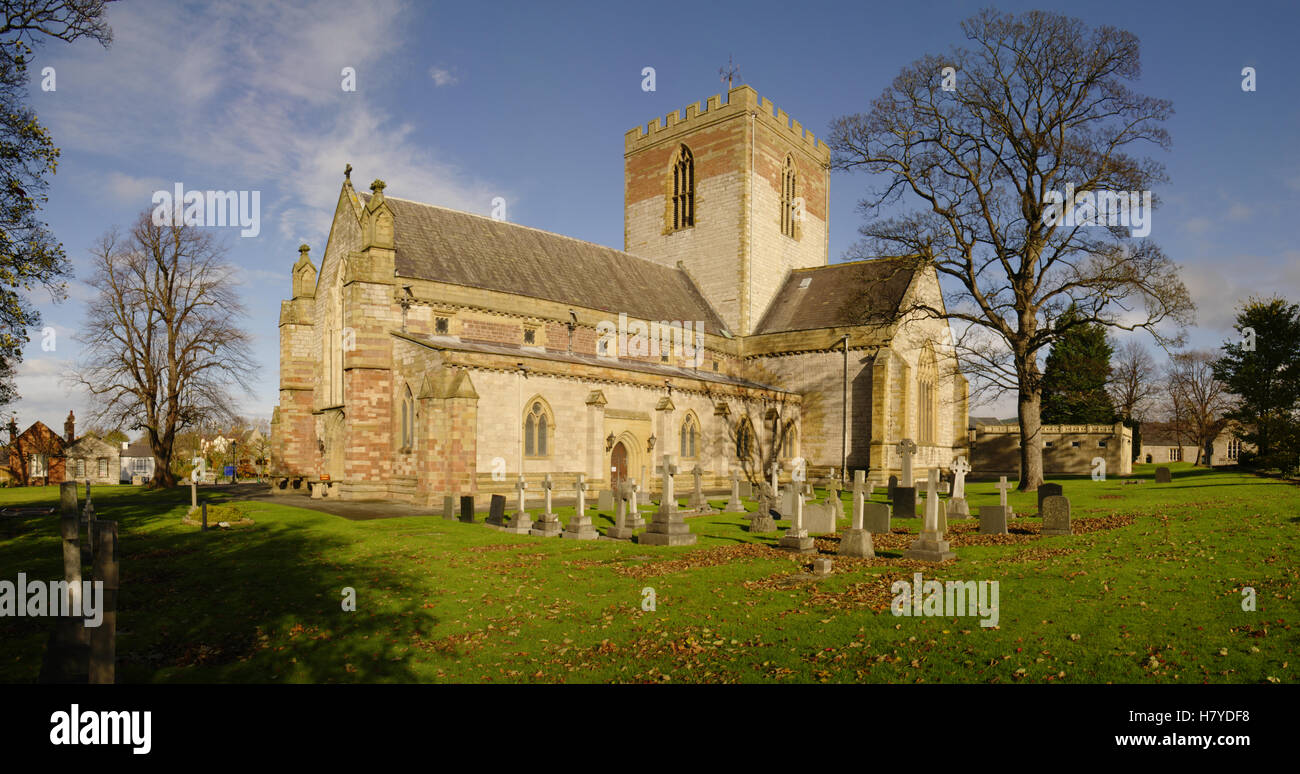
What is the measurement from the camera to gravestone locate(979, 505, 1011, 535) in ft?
53.0

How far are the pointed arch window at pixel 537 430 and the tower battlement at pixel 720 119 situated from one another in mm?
24012

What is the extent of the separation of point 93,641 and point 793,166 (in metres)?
45.0

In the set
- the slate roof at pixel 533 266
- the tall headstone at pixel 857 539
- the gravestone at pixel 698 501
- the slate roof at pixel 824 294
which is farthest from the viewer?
the slate roof at pixel 824 294

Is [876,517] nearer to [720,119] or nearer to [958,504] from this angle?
[958,504]

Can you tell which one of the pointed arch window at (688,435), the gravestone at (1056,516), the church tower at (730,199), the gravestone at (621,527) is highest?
the church tower at (730,199)

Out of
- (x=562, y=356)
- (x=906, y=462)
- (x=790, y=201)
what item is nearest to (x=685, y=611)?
(x=906, y=462)

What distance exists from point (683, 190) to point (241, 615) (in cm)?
3885

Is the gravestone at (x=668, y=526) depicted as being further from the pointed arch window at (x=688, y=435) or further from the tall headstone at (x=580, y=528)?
the pointed arch window at (x=688, y=435)

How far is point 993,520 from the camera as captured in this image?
16.3 meters

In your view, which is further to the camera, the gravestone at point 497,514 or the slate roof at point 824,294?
the slate roof at point 824,294

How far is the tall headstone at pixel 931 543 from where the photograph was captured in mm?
13156

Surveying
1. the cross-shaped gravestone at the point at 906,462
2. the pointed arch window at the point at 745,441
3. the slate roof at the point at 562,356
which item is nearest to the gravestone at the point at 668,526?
the cross-shaped gravestone at the point at 906,462

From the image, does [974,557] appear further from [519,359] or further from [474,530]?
[519,359]

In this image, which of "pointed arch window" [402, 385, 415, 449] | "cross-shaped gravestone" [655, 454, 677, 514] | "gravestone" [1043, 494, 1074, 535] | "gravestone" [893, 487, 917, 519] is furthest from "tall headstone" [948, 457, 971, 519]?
"pointed arch window" [402, 385, 415, 449]
